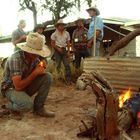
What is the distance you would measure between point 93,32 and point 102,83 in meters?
4.74

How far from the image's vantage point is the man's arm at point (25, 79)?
5.63m

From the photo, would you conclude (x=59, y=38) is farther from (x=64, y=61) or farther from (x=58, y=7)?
(x=58, y=7)

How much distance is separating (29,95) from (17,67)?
79cm

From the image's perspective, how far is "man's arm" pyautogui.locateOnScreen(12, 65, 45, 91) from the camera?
563cm

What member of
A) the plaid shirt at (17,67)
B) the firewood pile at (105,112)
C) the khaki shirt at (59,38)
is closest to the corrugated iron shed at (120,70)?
the khaki shirt at (59,38)

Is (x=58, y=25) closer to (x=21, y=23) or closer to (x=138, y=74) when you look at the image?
(x=21, y=23)

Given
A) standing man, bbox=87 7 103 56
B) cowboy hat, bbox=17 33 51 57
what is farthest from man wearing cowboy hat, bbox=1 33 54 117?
standing man, bbox=87 7 103 56

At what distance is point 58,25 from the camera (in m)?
10.0

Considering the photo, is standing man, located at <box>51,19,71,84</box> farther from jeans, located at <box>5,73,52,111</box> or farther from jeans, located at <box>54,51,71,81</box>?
jeans, located at <box>5,73,52,111</box>

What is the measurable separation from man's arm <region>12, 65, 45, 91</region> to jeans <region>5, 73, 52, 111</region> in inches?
6.2

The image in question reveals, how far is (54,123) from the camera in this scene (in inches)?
232

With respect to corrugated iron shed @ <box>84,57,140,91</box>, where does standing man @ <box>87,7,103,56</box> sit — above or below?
above

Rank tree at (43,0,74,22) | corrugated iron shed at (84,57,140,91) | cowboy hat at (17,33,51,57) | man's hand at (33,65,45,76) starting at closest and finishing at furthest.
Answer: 1. cowboy hat at (17,33,51,57)
2. man's hand at (33,65,45,76)
3. corrugated iron shed at (84,57,140,91)
4. tree at (43,0,74,22)

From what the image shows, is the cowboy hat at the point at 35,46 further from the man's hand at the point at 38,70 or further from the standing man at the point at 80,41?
the standing man at the point at 80,41
